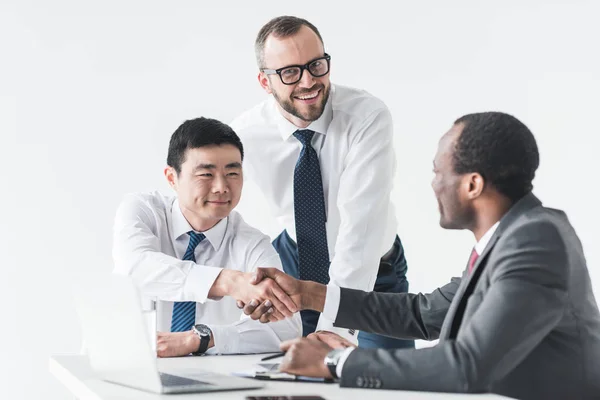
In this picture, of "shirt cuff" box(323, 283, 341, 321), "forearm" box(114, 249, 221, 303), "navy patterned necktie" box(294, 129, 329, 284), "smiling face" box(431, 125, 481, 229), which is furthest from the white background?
"smiling face" box(431, 125, 481, 229)

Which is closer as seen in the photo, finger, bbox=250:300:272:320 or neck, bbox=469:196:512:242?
neck, bbox=469:196:512:242

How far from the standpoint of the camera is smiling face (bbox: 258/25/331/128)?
3.12m

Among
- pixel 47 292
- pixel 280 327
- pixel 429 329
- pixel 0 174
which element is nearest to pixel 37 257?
pixel 47 292

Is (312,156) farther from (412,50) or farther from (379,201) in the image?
(412,50)

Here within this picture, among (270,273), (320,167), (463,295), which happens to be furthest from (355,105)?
(463,295)

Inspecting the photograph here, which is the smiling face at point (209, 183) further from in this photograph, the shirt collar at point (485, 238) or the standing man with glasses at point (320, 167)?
the shirt collar at point (485, 238)

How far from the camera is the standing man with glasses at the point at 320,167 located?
3121 millimetres

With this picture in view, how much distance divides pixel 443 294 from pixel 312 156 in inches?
43.2

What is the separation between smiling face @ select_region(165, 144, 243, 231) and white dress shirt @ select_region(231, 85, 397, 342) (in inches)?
16.7

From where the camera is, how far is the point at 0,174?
4.42 meters

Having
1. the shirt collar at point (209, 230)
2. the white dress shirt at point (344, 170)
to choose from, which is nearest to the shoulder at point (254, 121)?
the white dress shirt at point (344, 170)

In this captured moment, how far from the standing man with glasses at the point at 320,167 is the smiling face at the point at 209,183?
383mm

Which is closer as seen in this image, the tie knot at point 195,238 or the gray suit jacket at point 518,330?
the gray suit jacket at point 518,330

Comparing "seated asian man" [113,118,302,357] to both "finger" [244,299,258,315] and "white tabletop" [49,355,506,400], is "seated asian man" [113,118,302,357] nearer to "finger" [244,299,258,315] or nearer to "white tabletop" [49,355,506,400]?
"finger" [244,299,258,315]
